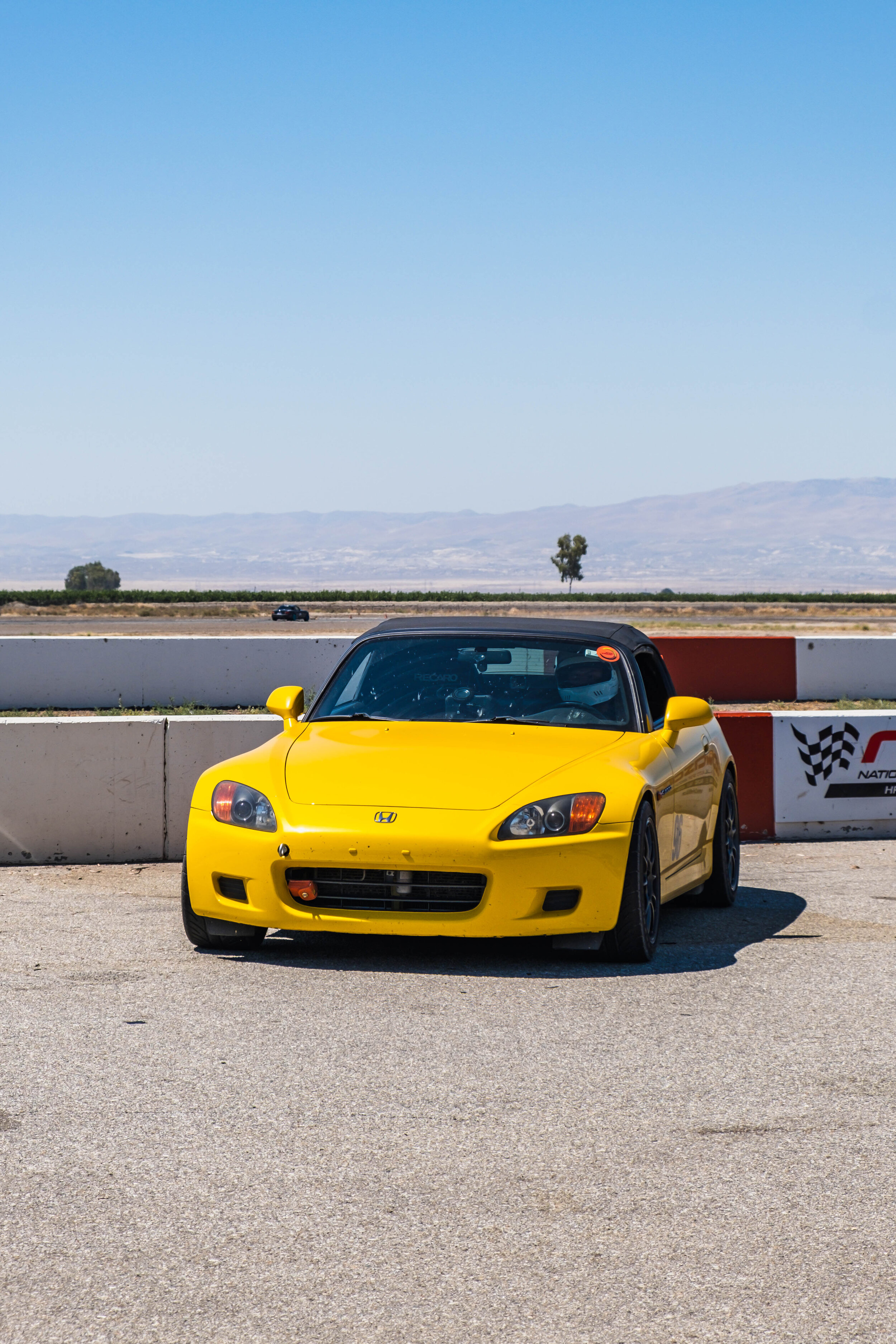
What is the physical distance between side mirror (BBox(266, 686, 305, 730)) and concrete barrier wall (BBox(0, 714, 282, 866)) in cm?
173

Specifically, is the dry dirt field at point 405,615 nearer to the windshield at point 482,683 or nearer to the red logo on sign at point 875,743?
the red logo on sign at point 875,743

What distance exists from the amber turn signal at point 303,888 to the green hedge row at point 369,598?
256 ft

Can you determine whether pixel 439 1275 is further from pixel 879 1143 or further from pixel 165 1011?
pixel 165 1011

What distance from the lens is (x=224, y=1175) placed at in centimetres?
380

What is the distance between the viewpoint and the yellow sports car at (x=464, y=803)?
601cm

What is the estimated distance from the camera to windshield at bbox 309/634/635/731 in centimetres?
721

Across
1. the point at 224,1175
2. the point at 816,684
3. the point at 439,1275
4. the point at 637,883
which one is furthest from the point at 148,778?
the point at 816,684

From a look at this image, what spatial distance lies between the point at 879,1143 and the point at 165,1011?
2603 mm

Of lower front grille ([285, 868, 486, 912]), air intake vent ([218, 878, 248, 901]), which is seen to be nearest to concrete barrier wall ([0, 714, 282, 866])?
air intake vent ([218, 878, 248, 901])

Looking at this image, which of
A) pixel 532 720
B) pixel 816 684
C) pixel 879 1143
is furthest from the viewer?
pixel 816 684

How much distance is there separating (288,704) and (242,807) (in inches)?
46.5

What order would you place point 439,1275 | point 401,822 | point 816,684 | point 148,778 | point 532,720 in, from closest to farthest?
point 439,1275 < point 401,822 < point 532,720 < point 148,778 < point 816,684

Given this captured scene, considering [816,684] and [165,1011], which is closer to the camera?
[165,1011]

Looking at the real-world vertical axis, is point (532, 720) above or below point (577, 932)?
above
